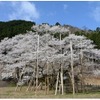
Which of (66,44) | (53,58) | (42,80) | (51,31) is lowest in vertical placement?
(42,80)

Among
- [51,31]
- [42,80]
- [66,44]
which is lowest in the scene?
[42,80]

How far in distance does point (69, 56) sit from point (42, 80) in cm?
298

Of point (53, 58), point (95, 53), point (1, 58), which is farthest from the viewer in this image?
point (1, 58)

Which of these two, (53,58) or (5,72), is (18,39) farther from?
(53,58)

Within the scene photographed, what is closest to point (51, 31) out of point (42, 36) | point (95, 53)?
point (42, 36)

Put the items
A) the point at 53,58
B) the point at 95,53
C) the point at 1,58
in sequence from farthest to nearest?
the point at 1,58 → the point at 95,53 → the point at 53,58

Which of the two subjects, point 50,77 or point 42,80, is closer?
point 50,77

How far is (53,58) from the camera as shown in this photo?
15.2 m

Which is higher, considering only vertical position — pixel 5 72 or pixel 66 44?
pixel 66 44

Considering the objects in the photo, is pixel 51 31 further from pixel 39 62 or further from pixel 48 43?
pixel 39 62

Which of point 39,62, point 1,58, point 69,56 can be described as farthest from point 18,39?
point 69,56

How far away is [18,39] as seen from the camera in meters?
20.6

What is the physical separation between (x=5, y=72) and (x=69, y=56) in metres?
6.56

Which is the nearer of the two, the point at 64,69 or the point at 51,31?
the point at 64,69
